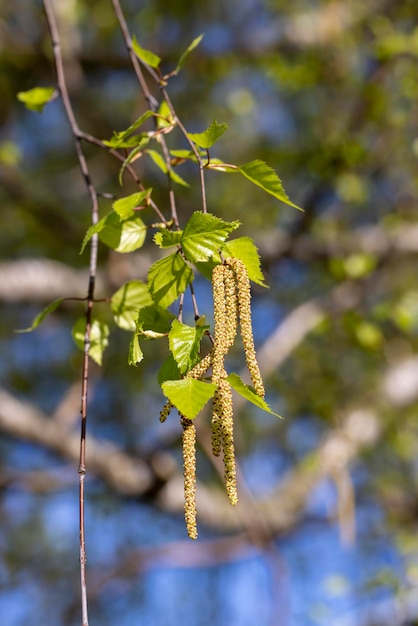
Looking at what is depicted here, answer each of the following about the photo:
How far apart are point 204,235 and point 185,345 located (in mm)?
153

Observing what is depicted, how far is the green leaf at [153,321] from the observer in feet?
3.34

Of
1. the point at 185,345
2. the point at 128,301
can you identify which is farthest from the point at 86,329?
the point at 185,345

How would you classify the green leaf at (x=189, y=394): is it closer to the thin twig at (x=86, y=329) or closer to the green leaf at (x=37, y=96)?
the thin twig at (x=86, y=329)

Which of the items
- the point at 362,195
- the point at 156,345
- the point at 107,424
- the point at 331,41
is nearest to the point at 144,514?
the point at 107,424

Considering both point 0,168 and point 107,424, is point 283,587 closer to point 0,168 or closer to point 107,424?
point 0,168

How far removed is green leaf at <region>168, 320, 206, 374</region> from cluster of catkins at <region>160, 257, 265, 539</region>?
0.04ft

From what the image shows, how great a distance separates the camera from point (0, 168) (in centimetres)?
407

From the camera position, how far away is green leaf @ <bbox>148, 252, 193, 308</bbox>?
1013 millimetres

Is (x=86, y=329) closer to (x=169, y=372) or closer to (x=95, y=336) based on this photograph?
(x=95, y=336)

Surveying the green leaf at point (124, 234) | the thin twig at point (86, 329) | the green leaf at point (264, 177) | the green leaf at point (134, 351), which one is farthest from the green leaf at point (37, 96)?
the green leaf at point (134, 351)

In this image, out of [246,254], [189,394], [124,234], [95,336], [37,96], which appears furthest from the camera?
[37,96]

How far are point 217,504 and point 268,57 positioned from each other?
3.16 metres

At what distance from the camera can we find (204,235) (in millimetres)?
959

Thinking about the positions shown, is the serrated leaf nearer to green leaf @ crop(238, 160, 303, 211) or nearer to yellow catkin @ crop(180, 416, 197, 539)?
yellow catkin @ crop(180, 416, 197, 539)
